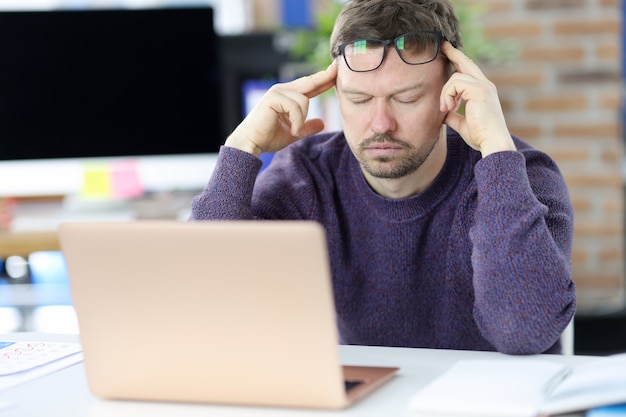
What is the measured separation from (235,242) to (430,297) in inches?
28.3

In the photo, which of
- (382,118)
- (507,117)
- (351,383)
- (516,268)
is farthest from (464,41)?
(351,383)

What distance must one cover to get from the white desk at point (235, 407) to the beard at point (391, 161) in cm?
36

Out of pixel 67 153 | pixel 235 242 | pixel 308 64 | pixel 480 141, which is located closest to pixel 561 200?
pixel 480 141

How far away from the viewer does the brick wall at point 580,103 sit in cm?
323

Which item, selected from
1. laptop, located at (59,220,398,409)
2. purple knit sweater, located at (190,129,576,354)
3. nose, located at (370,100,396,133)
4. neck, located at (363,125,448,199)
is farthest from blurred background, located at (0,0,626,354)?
laptop, located at (59,220,398,409)

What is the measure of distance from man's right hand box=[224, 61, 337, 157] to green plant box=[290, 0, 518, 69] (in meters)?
0.85

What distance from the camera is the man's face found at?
4.96 ft

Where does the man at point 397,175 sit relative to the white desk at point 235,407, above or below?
above

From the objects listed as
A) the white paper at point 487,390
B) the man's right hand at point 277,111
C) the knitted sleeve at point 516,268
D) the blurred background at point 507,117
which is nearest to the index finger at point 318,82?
the man's right hand at point 277,111

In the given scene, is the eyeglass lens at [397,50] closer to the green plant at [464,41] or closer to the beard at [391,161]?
the beard at [391,161]

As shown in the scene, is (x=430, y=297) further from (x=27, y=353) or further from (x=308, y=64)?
(x=308, y=64)

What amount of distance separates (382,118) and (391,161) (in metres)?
0.08

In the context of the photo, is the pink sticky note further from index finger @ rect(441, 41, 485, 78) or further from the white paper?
the white paper

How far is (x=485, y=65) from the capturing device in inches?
127
